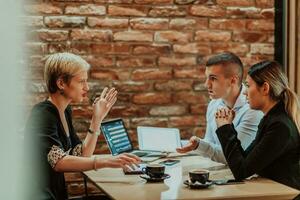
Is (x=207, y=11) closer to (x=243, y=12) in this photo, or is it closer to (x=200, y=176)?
(x=243, y=12)

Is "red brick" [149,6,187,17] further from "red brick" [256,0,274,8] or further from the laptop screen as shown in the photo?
the laptop screen

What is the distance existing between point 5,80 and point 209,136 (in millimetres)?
2365

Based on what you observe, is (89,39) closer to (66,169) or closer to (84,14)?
(84,14)

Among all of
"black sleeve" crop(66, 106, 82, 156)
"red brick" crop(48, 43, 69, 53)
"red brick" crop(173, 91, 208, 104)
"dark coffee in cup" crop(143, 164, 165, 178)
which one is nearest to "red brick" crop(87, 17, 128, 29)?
"red brick" crop(48, 43, 69, 53)

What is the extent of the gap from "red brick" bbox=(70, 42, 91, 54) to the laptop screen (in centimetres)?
62

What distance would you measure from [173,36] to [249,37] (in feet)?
1.75

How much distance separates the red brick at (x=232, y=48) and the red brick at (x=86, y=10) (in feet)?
2.55

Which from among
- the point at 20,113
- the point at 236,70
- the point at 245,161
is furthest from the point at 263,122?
the point at 20,113

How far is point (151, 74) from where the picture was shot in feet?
10.00

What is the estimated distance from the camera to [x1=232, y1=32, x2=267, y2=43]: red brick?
3.15m

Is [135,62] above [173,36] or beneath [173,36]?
beneath

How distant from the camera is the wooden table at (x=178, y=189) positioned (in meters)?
1.65

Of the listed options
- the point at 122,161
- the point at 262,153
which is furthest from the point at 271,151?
the point at 122,161

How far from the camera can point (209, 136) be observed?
2.69 m
